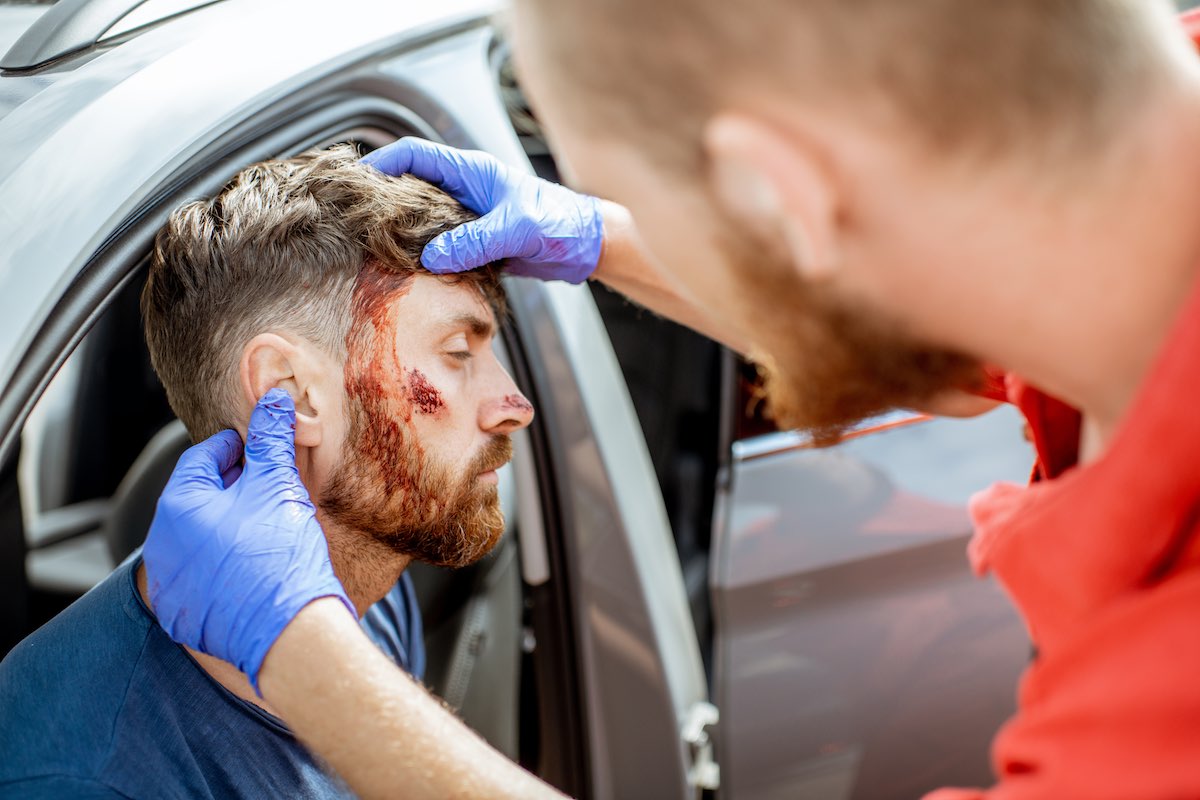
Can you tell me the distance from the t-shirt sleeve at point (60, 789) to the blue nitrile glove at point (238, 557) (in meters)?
0.21

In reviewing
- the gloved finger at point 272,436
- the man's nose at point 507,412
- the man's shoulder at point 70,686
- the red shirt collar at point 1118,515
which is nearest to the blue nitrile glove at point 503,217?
the man's nose at point 507,412

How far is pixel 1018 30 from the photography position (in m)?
0.91

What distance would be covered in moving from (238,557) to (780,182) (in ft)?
3.08

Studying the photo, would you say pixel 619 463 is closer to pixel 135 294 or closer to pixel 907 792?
pixel 907 792

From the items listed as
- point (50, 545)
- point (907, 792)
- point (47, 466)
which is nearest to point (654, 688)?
point (907, 792)

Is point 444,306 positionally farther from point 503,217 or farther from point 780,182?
point 780,182

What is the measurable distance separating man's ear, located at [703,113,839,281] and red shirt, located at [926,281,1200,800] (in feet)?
1.01

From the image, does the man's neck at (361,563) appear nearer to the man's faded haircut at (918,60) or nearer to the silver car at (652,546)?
the silver car at (652,546)

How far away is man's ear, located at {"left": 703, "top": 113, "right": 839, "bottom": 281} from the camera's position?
0.94 metres

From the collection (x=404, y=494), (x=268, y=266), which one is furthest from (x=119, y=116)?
(x=404, y=494)

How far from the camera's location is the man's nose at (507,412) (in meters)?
1.90

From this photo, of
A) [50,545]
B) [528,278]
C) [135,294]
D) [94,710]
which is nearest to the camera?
[94,710]

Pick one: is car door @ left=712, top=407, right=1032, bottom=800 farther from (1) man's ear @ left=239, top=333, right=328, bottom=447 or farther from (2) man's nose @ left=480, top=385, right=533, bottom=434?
(1) man's ear @ left=239, top=333, right=328, bottom=447

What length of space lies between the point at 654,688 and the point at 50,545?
267 cm
